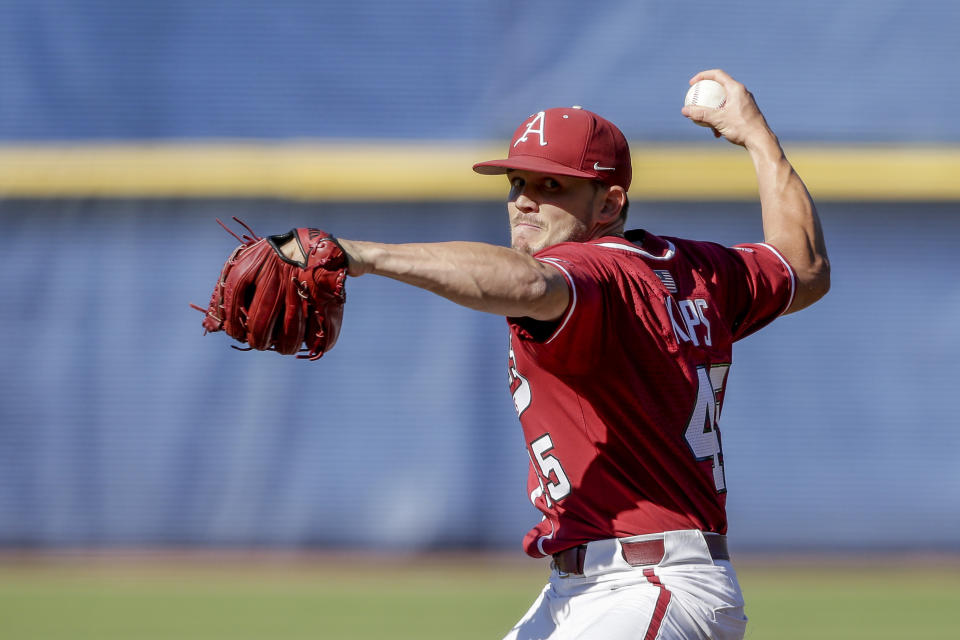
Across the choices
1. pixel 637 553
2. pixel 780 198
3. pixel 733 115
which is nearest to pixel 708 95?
pixel 733 115

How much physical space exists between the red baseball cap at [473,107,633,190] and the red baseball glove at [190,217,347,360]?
2.11 feet

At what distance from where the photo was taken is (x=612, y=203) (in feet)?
9.16

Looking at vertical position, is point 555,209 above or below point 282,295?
above

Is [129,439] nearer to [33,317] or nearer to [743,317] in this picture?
[33,317]

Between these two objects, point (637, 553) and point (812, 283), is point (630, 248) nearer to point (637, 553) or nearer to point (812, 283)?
point (637, 553)

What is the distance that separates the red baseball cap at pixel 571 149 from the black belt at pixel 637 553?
2.96 feet

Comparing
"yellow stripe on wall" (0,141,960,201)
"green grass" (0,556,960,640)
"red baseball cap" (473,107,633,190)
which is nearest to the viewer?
"red baseball cap" (473,107,633,190)

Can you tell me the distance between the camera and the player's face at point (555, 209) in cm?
275

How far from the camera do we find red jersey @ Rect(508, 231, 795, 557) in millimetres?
2413

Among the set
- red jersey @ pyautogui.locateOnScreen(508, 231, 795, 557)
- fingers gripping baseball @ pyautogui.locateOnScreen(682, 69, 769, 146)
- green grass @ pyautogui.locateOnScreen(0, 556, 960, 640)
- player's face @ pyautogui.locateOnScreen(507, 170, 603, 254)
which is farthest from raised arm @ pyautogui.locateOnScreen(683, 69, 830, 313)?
green grass @ pyautogui.locateOnScreen(0, 556, 960, 640)

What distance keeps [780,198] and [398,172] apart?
6357 millimetres

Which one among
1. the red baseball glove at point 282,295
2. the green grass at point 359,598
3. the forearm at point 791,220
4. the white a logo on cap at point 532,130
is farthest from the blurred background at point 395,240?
the red baseball glove at point 282,295

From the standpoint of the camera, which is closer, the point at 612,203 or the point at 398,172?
the point at 612,203

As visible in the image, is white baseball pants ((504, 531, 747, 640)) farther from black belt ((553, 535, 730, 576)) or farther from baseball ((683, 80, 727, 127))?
baseball ((683, 80, 727, 127))
